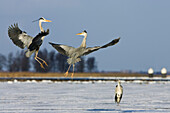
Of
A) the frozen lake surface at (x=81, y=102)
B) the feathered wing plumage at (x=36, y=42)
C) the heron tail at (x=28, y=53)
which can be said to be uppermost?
the feathered wing plumage at (x=36, y=42)

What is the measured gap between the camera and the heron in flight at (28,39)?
780 centimetres

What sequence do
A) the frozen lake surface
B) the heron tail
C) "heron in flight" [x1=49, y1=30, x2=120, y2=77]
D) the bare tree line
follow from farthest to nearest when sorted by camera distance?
the bare tree line, the frozen lake surface, the heron tail, "heron in flight" [x1=49, y1=30, x2=120, y2=77]

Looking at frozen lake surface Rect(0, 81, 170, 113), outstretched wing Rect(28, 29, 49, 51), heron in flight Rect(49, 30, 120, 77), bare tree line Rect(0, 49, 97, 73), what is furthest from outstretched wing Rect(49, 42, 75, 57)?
bare tree line Rect(0, 49, 97, 73)

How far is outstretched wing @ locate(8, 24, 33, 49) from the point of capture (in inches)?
346

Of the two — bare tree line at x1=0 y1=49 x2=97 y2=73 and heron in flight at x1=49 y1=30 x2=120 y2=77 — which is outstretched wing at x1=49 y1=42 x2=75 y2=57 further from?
bare tree line at x1=0 y1=49 x2=97 y2=73

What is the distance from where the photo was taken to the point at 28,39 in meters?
8.91

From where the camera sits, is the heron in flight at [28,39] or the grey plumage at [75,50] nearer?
the grey plumage at [75,50]

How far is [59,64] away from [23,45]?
4440 inches

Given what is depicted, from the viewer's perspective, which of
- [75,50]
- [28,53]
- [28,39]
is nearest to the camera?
[75,50]

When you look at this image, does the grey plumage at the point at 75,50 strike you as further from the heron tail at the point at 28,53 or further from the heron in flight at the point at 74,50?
the heron tail at the point at 28,53

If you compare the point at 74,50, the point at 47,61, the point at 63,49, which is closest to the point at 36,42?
the point at 63,49

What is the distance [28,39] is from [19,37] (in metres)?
0.48

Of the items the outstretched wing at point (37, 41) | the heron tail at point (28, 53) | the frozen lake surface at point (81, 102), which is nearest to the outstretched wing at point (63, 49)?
the outstretched wing at point (37, 41)

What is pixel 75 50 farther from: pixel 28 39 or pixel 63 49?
pixel 28 39
